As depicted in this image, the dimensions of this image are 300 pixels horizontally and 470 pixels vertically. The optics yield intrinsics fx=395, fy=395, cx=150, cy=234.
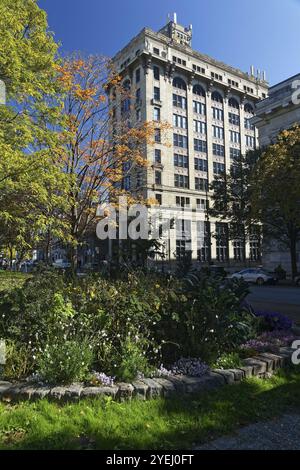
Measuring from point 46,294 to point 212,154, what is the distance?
77.8m

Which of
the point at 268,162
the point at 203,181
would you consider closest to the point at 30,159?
the point at 268,162

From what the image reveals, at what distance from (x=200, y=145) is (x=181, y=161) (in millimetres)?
6601

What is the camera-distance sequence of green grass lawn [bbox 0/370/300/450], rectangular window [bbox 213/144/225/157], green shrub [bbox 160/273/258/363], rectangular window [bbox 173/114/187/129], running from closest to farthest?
green grass lawn [bbox 0/370/300/450] < green shrub [bbox 160/273/258/363] < rectangular window [bbox 173/114/187/129] < rectangular window [bbox 213/144/225/157]

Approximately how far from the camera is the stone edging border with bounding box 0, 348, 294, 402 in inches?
171

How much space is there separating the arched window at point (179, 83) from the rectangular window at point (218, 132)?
11016 millimetres

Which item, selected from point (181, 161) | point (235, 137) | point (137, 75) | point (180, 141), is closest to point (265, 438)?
point (137, 75)

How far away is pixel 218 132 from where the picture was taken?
269ft

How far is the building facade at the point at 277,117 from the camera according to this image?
43.0 m

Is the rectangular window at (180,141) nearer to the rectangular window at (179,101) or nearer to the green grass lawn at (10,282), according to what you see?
the rectangular window at (179,101)

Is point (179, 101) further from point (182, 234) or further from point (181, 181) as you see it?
point (182, 234)

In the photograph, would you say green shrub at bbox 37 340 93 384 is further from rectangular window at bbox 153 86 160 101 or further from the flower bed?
rectangular window at bbox 153 86 160 101

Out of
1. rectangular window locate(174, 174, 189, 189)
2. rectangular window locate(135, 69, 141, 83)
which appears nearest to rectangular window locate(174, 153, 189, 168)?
rectangular window locate(174, 174, 189, 189)
